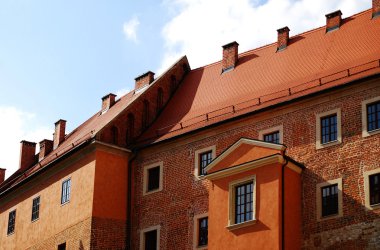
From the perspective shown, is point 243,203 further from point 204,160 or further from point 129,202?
point 129,202

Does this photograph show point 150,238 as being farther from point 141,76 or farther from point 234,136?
point 141,76

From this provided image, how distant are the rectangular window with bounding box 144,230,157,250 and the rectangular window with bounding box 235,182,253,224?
21.4ft

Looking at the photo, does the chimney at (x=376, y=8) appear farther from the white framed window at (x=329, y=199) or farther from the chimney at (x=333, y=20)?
the white framed window at (x=329, y=199)

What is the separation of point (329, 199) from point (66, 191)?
15.2 metres

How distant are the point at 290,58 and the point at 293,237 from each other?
34.9ft

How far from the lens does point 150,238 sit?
43.0 m

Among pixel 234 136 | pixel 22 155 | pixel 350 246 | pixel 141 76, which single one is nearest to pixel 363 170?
pixel 350 246

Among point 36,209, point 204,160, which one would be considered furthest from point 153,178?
point 36,209

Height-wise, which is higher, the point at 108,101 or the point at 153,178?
the point at 108,101

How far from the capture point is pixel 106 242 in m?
43.2

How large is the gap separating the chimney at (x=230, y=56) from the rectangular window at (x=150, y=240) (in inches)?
388

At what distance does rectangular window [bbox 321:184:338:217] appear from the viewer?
119 feet

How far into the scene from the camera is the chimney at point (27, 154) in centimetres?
5761

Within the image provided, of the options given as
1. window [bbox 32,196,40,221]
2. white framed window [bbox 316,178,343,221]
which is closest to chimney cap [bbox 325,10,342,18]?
white framed window [bbox 316,178,343,221]
